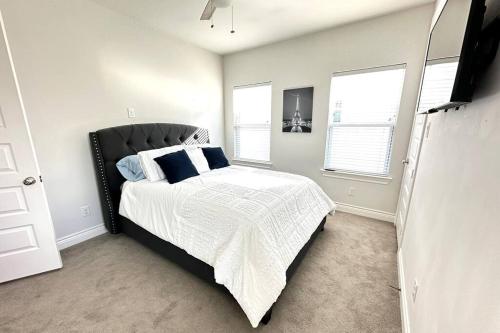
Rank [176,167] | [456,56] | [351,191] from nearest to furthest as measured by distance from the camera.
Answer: [456,56]
[176,167]
[351,191]

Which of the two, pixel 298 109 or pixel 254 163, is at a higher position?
pixel 298 109

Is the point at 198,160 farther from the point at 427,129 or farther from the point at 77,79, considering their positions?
the point at 427,129

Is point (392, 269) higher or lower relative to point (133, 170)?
lower

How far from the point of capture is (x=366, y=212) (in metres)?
2.94

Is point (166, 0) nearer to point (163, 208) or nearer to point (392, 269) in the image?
point (163, 208)

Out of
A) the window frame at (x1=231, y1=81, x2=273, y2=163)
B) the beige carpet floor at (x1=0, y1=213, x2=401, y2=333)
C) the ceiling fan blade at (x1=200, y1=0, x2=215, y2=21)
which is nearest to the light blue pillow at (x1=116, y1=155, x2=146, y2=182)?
the beige carpet floor at (x1=0, y1=213, x2=401, y2=333)

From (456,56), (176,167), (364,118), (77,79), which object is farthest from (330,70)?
(77,79)

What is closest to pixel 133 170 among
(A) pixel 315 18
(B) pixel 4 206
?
(B) pixel 4 206

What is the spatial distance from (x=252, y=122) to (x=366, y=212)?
2419 mm

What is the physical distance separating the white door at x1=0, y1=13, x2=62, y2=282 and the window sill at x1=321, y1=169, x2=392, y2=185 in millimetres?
3350

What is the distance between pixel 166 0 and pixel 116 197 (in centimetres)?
227

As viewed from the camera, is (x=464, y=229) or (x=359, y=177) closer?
(x=464, y=229)

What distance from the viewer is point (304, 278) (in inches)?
71.1

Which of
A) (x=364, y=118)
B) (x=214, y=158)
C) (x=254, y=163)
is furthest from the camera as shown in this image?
(x=254, y=163)
